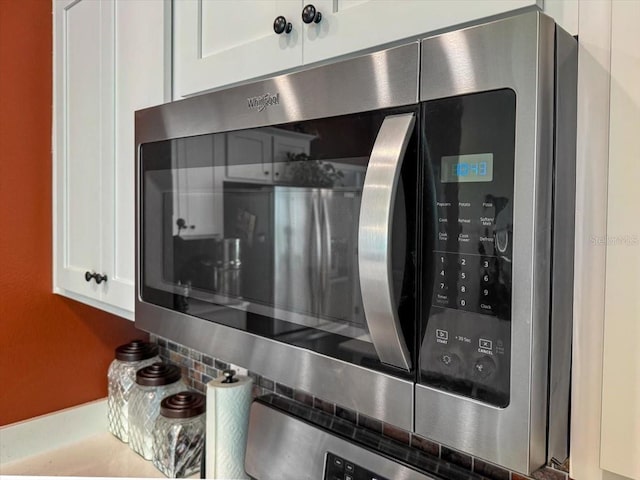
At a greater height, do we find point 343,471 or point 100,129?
point 100,129

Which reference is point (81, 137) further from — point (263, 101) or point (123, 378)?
point (263, 101)

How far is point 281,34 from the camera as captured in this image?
779 millimetres

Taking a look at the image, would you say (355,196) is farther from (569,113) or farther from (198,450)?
(198,450)

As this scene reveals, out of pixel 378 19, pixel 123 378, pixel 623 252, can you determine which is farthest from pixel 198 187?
pixel 123 378

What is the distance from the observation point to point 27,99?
1.43 meters

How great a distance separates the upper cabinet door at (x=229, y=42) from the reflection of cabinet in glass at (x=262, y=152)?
0.13 m

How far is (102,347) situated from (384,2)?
1.38 meters

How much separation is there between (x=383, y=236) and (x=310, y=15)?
0.36m

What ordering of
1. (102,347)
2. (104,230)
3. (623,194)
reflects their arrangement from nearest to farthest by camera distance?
(623,194) → (104,230) → (102,347)

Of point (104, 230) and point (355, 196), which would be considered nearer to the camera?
point (355, 196)

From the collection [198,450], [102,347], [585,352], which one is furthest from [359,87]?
[102,347]

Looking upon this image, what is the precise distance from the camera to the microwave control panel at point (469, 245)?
482 millimetres

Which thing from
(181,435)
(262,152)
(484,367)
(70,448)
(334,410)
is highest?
(262,152)

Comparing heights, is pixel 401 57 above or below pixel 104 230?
above
